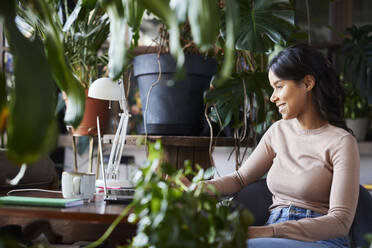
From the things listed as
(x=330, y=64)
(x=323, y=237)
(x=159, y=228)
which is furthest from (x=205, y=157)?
(x=159, y=228)

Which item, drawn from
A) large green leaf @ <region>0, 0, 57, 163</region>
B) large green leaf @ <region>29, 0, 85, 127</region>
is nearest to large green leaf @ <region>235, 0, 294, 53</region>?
large green leaf @ <region>29, 0, 85, 127</region>

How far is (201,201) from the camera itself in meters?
0.67

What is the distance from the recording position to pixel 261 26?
2.11 meters

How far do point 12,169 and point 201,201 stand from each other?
1.37 metres

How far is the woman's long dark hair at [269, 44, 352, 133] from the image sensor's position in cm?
164

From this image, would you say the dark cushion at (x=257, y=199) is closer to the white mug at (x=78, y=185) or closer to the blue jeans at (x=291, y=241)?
the blue jeans at (x=291, y=241)

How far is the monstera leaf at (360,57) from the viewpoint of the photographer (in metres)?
3.04

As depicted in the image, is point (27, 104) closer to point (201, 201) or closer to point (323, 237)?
point (201, 201)

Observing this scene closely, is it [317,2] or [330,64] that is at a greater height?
[317,2]

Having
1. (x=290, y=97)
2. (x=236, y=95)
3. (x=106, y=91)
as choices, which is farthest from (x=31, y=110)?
(x=236, y=95)

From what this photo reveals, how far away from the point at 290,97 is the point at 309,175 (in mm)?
271

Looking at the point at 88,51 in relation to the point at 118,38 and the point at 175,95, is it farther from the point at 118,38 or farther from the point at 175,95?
the point at 118,38

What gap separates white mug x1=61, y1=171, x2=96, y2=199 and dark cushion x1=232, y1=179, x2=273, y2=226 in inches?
20.6

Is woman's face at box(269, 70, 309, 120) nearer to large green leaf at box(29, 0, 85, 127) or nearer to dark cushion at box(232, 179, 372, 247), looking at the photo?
dark cushion at box(232, 179, 372, 247)
